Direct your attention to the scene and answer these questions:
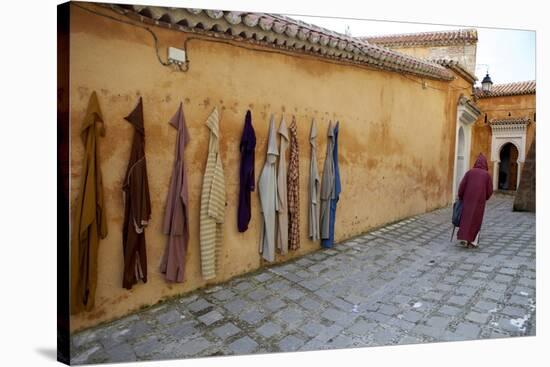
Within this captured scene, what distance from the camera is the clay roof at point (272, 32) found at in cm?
211

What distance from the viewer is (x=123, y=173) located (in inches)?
81.4

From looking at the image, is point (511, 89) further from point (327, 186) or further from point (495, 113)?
point (327, 186)

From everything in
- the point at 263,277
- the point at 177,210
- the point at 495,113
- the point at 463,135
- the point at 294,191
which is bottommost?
the point at 263,277

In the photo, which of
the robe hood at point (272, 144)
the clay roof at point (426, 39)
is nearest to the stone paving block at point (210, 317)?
the robe hood at point (272, 144)

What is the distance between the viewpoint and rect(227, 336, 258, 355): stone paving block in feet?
6.79

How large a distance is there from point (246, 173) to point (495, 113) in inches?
112

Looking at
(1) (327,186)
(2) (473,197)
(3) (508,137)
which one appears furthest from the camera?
(2) (473,197)

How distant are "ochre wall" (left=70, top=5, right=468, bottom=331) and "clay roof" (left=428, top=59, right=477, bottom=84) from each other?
45 centimetres

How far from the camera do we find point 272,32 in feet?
8.64

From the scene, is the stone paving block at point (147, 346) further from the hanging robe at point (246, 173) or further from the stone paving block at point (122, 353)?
the hanging robe at point (246, 173)

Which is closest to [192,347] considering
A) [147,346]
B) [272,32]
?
[147,346]

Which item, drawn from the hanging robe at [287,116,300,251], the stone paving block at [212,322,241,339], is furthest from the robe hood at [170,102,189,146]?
the stone paving block at [212,322,241,339]

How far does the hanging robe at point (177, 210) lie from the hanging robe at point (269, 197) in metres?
0.70
